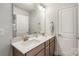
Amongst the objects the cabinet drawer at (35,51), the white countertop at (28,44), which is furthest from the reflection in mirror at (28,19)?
the cabinet drawer at (35,51)

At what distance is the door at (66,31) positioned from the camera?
59.7 inches

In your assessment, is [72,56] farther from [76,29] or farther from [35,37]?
[35,37]

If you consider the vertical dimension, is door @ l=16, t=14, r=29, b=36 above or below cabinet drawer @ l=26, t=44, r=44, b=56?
above

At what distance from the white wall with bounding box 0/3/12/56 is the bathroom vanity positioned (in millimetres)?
119

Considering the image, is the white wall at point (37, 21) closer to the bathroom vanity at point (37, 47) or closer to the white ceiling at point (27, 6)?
the white ceiling at point (27, 6)

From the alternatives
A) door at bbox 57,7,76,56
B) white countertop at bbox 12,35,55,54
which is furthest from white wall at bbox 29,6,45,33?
door at bbox 57,7,76,56

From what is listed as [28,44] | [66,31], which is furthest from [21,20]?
[66,31]

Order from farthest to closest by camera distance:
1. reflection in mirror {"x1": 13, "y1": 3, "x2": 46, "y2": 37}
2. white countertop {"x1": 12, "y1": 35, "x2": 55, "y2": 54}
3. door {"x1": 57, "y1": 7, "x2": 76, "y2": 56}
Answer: door {"x1": 57, "y1": 7, "x2": 76, "y2": 56}, reflection in mirror {"x1": 13, "y1": 3, "x2": 46, "y2": 37}, white countertop {"x1": 12, "y1": 35, "x2": 55, "y2": 54}

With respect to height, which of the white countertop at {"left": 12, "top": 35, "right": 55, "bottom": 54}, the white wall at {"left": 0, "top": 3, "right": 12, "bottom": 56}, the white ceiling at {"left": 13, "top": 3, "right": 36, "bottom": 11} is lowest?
the white countertop at {"left": 12, "top": 35, "right": 55, "bottom": 54}

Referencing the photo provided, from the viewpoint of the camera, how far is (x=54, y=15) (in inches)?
59.8

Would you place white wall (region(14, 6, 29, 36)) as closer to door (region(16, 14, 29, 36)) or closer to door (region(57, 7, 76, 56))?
door (region(16, 14, 29, 36))

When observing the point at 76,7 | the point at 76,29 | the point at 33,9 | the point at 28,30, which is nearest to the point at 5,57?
the point at 28,30

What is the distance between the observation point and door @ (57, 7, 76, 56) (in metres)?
1.52

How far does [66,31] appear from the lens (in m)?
1.57
